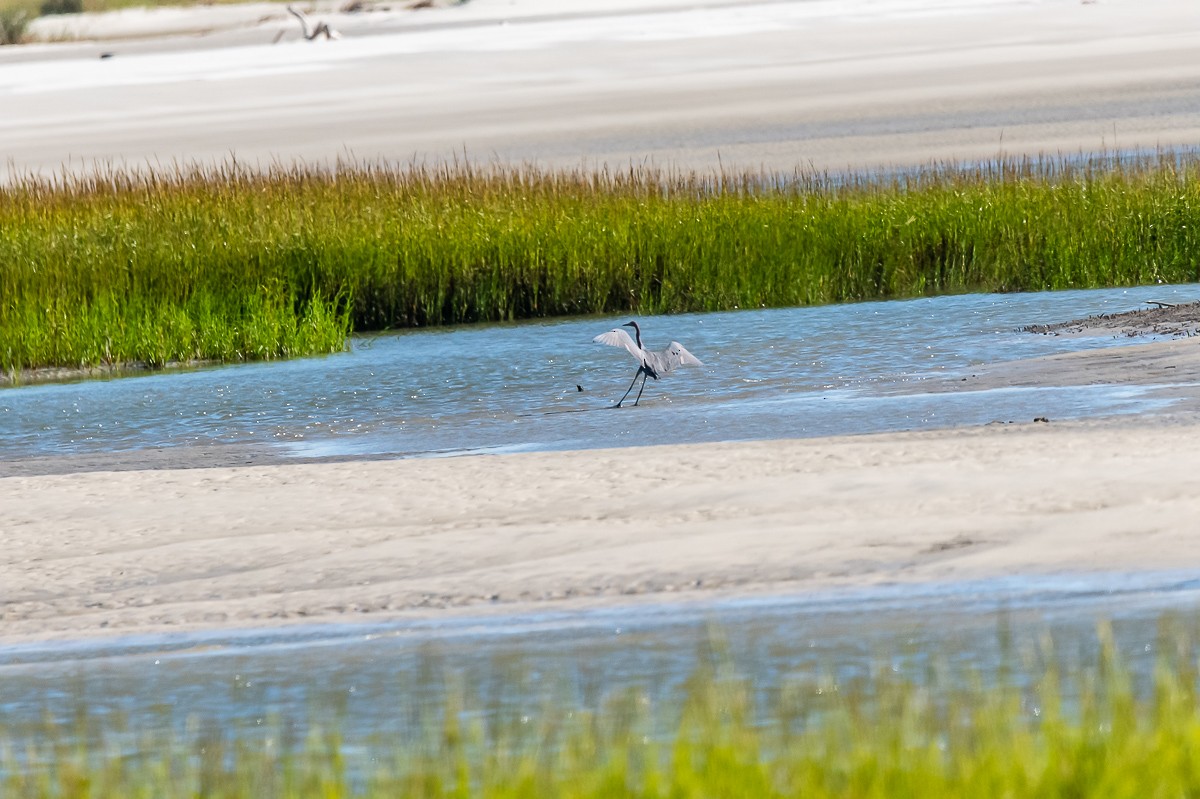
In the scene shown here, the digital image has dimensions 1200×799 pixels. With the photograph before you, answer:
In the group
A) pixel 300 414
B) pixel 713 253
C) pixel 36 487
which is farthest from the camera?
pixel 713 253

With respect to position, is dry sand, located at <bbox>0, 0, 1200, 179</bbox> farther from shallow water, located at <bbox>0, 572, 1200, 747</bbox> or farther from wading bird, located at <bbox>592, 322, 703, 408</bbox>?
shallow water, located at <bbox>0, 572, 1200, 747</bbox>

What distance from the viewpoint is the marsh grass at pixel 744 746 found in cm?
373

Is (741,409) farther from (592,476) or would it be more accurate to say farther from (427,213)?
(427,213)

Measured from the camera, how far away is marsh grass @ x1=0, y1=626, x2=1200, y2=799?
373 cm

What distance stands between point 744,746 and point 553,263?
12.7 metres

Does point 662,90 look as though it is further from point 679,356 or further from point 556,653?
point 556,653

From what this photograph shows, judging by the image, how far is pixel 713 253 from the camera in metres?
16.5

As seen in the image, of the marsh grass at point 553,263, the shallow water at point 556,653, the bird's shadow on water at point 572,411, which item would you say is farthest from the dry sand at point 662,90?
the shallow water at point 556,653

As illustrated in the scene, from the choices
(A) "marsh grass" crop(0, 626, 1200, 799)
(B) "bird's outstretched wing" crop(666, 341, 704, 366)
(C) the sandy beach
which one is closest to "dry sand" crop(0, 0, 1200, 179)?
(B) "bird's outstretched wing" crop(666, 341, 704, 366)

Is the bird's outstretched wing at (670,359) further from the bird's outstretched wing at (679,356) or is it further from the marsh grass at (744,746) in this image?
the marsh grass at (744,746)

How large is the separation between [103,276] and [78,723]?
11995 millimetres

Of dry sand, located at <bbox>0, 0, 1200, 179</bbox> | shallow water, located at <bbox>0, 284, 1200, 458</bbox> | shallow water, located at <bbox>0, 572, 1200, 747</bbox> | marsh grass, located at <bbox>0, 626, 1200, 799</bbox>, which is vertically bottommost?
dry sand, located at <bbox>0, 0, 1200, 179</bbox>

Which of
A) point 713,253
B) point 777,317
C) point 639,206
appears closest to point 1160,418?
point 777,317

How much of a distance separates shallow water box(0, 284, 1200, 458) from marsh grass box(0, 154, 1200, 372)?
0.43 meters
